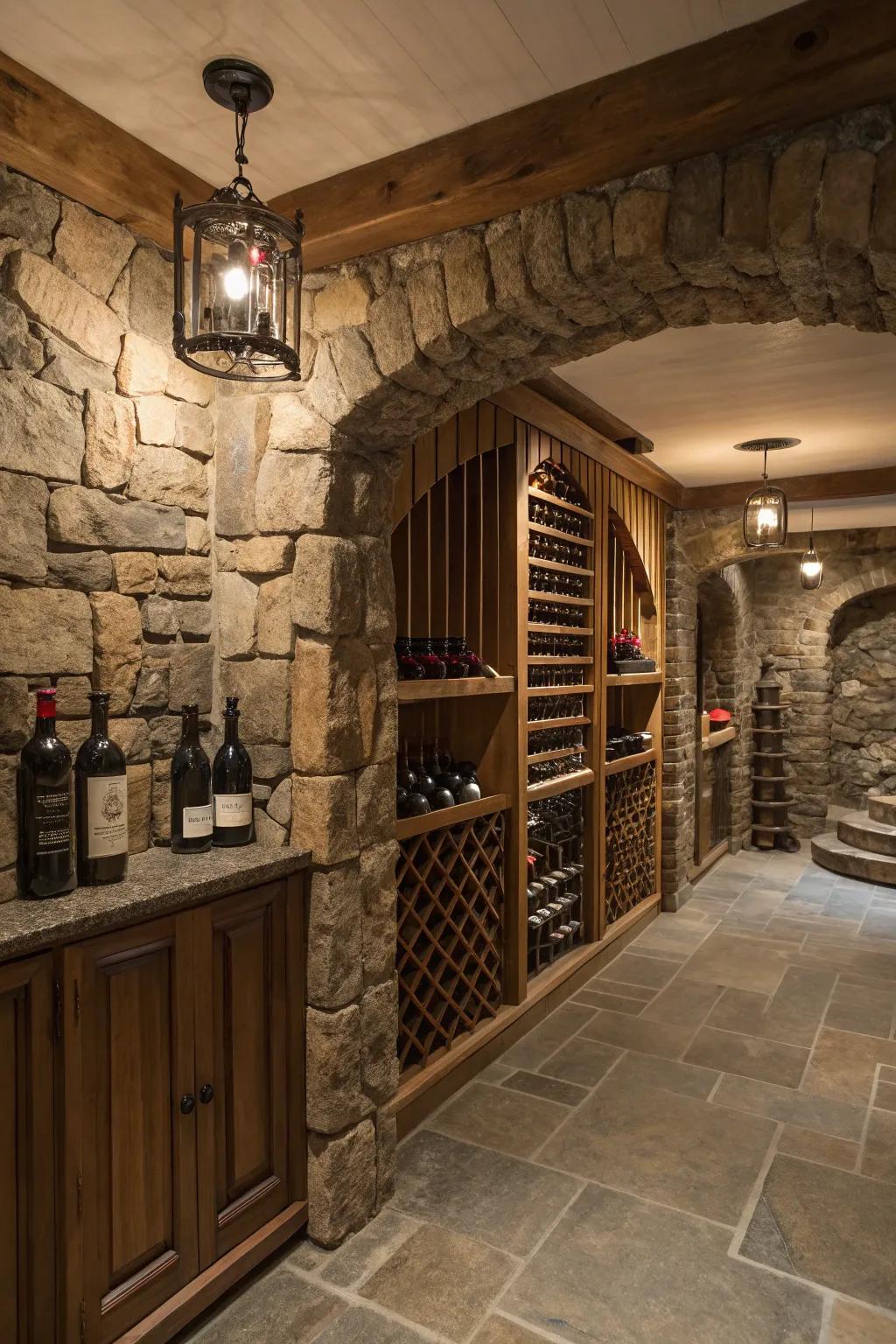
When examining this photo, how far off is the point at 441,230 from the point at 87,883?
1697 millimetres

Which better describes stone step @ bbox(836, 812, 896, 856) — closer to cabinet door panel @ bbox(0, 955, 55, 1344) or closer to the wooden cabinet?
the wooden cabinet

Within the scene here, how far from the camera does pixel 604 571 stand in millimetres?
4414

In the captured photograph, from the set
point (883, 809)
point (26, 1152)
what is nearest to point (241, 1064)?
point (26, 1152)

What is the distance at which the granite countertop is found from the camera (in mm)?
1559

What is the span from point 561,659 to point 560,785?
0.58 m

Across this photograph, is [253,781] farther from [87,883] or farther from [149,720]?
[87,883]

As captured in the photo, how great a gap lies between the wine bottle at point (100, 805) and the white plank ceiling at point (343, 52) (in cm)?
123

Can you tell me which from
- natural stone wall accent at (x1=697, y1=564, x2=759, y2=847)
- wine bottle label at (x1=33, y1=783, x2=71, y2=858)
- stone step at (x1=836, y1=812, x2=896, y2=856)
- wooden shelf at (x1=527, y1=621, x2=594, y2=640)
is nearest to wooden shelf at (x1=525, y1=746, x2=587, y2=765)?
wooden shelf at (x1=527, y1=621, x2=594, y2=640)

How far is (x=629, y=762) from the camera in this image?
15.7ft

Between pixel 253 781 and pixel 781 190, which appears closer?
Result: pixel 781 190

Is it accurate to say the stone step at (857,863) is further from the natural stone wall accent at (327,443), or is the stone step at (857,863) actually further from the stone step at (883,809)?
the natural stone wall accent at (327,443)

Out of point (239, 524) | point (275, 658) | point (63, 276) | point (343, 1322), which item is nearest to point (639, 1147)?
point (343, 1322)

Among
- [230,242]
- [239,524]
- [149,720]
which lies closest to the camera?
[230,242]

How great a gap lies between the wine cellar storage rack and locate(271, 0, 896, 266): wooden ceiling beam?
2.93 ft
